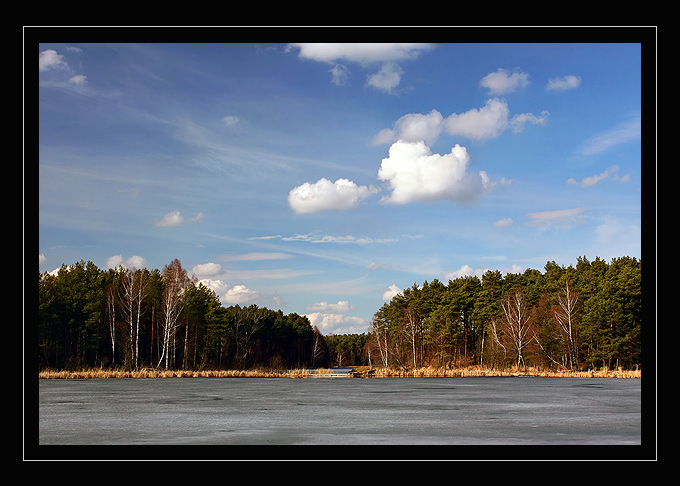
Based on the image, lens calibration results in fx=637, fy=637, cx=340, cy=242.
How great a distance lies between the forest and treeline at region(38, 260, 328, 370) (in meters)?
0.14

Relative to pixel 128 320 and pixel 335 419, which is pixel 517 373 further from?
pixel 335 419

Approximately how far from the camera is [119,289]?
55688 millimetres

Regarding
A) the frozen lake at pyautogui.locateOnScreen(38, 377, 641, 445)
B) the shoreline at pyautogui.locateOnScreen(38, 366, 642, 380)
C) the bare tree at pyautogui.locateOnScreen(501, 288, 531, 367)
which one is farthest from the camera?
the bare tree at pyautogui.locateOnScreen(501, 288, 531, 367)

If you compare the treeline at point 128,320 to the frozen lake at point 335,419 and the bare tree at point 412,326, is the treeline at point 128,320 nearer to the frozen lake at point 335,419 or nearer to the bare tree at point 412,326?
the bare tree at point 412,326

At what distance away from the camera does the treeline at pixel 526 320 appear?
51.3m

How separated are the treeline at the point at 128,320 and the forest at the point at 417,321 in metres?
0.14

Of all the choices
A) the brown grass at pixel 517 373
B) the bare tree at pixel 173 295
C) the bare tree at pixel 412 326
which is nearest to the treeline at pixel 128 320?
the bare tree at pixel 173 295

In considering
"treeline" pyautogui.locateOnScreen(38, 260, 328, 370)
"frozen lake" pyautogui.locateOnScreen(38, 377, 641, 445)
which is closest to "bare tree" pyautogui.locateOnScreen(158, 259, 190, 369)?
"treeline" pyautogui.locateOnScreen(38, 260, 328, 370)

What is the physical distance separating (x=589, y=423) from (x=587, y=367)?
42.2 m

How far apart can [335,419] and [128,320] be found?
130ft

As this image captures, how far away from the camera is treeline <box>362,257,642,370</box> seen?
5134 centimetres

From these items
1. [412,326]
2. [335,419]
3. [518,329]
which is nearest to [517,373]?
[518,329]

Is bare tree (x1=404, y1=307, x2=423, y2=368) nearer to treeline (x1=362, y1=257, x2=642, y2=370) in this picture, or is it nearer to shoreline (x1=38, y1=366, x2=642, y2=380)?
treeline (x1=362, y1=257, x2=642, y2=370)

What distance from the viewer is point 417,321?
75938mm
